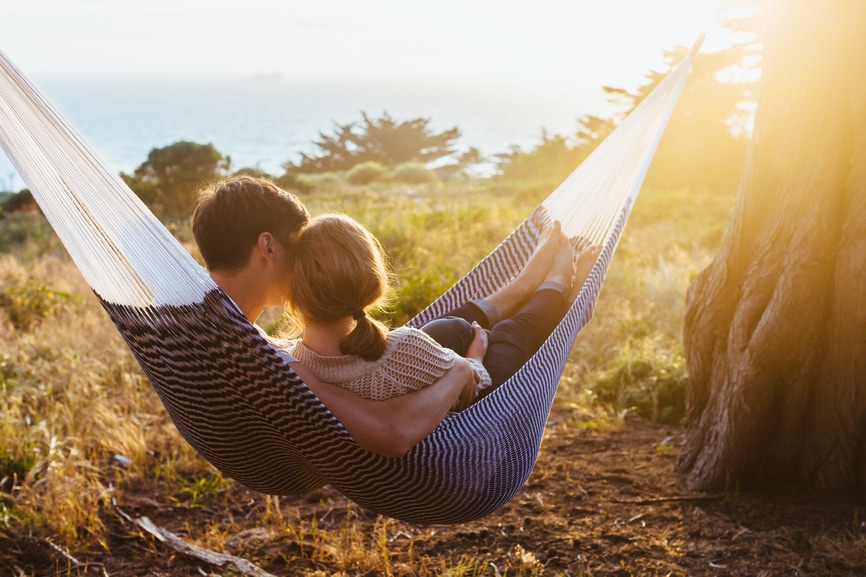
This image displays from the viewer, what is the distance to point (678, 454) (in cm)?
218

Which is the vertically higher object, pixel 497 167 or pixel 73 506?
pixel 497 167

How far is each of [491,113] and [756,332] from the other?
56.6 metres

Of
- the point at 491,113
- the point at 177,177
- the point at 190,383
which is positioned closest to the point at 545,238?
the point at 190,383

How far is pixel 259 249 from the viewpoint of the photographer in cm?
130

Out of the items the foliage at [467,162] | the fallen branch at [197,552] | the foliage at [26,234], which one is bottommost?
the foliage at [26,234]

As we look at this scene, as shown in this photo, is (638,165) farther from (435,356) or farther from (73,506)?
(73,506)

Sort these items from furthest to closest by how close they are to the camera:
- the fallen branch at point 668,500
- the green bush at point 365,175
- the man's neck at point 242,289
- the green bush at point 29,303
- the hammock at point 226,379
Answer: the green bush at point 365,175, the green bush at point 29,303, the fallen branch at point 668,500, the man's neck at point 242,289, the hammock at point 226,379

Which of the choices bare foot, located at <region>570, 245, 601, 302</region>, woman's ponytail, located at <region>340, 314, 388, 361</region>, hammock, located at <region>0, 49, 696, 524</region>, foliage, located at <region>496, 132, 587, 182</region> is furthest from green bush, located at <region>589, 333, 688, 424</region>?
foliage, located at <region>496, 132, 587, 182</region>

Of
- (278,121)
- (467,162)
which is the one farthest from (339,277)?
(278,121)

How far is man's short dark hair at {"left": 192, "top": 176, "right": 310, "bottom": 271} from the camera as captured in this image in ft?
4.23

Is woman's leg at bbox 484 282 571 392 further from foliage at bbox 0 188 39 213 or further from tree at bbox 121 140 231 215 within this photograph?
foliage at bbox 0 188 39 213

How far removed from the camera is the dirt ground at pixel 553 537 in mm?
1653

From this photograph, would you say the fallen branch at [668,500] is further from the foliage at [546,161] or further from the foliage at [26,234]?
the foliage at [546,161]

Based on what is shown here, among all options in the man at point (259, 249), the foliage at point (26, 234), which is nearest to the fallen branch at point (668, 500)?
the man at point (259, 249)
